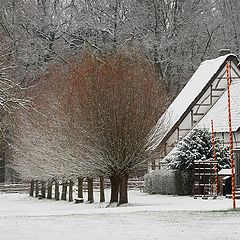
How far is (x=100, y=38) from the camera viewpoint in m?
58.0

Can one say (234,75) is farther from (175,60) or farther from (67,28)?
(67,28)

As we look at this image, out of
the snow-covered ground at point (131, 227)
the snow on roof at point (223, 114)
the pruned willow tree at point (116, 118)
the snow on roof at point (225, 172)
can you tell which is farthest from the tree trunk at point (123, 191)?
the snow on roof at point (223, 114)

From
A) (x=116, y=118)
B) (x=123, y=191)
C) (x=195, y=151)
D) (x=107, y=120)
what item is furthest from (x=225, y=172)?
(x=107, y=120)

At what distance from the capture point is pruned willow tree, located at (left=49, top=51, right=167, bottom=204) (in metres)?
30.3

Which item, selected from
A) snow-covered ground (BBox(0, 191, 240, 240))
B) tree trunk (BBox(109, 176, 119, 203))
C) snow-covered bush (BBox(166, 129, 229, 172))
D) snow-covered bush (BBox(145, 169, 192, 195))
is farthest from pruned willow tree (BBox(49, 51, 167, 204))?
snow-covered ground (BBox(0, 191, 240, 240))

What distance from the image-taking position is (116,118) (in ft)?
99.3

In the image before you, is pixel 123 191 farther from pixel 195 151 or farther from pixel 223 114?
pixel 223 114

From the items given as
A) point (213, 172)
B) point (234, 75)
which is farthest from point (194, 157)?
point (234, 75)

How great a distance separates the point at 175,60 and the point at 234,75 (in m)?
12.4

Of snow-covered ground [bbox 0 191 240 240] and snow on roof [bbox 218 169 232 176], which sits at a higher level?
snow on roof [bbox 218 169 232 176]

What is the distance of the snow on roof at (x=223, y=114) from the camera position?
132 feet

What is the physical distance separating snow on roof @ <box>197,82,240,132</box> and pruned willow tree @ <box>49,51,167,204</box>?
9.21 meters

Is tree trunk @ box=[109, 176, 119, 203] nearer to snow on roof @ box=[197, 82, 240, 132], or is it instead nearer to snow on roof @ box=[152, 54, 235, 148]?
snow on roof @ box=[197, 82, 240, 132]

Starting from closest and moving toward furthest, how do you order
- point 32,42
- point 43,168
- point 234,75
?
point 43,168, point 234,75, point 32,42
